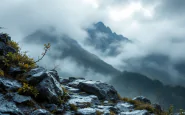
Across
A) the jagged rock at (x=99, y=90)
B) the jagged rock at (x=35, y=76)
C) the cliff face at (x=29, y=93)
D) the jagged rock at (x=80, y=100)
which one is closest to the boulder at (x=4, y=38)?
the cliff face at (x=29, y=93)

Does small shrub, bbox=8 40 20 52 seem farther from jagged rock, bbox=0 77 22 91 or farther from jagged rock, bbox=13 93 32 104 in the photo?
jagged rock, bbox=13 93 32 104

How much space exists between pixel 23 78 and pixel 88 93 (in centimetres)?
736

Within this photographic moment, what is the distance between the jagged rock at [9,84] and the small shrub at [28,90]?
1.08ft

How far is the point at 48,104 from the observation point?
1108 centimetres

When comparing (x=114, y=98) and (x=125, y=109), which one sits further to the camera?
(x=114, y=98)

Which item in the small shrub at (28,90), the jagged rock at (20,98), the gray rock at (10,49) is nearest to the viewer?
the jagged rock at (20,98)

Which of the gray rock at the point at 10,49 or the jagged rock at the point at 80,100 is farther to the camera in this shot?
the jagged rock at the point at 80,100

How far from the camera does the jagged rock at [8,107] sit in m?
8.50

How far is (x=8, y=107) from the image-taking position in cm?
882

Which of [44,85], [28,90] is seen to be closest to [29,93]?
[28,90]

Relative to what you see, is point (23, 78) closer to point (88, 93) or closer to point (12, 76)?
point (12, 76)

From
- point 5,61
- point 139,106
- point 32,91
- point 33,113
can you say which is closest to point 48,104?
point 32,91

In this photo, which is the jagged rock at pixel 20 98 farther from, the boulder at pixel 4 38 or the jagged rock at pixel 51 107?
the boulder at pixel 4 38

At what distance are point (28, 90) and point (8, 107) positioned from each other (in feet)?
6.26
